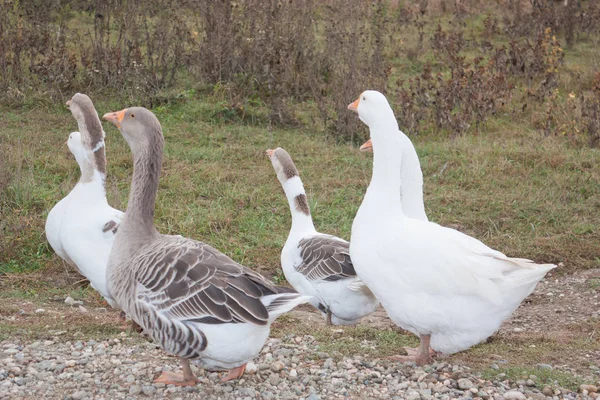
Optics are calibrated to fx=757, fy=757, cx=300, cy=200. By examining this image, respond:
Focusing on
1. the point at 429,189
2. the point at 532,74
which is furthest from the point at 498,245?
the point at 532,74

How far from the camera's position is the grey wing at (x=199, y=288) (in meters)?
4.11

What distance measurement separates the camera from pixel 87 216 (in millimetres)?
6160

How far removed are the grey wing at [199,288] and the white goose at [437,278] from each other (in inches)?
33.6

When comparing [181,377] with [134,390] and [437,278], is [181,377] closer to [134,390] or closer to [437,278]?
[134,390]

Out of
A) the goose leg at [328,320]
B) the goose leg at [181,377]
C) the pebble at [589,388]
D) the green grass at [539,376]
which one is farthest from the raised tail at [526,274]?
the goose leg at [328,320]

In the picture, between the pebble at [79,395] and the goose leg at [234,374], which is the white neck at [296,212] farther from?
the pebble at [79,395]

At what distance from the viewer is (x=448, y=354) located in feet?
16.4

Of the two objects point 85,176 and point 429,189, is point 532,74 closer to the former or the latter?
point 429,189

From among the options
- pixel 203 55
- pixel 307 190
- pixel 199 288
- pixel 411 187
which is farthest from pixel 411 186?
pixel 203 55

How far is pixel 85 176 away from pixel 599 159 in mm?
6666

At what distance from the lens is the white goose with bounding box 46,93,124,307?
5.95 metres

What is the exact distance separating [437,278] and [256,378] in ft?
4.09

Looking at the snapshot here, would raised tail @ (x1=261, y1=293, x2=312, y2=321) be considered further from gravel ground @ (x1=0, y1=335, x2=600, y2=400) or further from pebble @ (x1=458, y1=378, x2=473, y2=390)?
Result: pebble @ (x1=458, y1=378, x2=473, y2=390)

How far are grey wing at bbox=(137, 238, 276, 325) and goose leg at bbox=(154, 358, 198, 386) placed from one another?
38cm
